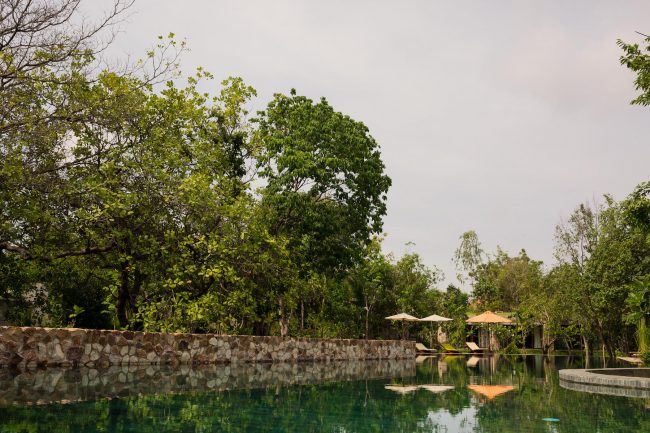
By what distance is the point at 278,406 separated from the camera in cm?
815

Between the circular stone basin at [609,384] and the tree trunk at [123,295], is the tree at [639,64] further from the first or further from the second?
the tree trunk at [123,295]

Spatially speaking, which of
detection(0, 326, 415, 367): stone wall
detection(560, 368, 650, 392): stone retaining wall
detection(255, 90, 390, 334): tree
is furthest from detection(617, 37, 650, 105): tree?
detection(0, 326, 415, 367): stone wall

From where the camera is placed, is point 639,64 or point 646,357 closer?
point 639,64

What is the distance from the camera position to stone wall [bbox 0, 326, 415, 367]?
433 inches

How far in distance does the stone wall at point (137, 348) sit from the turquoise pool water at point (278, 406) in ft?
1.98

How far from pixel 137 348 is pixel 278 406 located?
6.17 metres

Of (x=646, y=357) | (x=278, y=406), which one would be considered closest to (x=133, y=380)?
(x=278, y=406)

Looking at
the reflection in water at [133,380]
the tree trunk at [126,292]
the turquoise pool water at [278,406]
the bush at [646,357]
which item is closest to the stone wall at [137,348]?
the reflection in water at [133,380]

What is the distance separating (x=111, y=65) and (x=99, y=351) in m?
6.94

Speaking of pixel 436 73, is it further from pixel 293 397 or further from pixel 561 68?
pixel 293 397

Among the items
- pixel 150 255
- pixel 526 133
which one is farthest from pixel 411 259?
pixel 150 255

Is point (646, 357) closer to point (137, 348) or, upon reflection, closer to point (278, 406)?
point (137, 348)

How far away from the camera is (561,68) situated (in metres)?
17.2

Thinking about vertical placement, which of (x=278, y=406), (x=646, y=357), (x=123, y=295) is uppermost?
(x=123, y=295)
